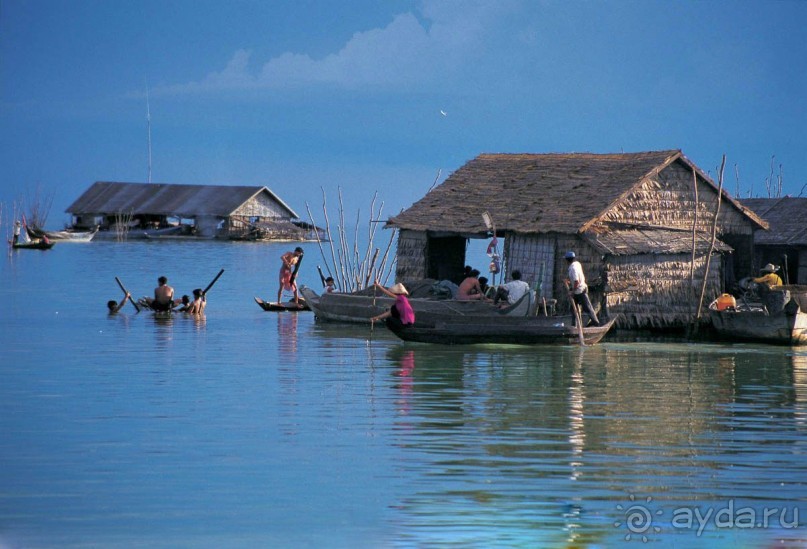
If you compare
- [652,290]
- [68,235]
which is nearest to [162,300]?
[652,290]

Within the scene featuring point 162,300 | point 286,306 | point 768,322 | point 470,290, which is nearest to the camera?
point 768,322

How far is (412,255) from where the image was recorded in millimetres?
23312

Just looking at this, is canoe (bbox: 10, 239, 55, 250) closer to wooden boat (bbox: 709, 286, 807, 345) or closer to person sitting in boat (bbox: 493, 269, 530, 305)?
person sitting in boat (bbox: 493, 269, 530, 305)

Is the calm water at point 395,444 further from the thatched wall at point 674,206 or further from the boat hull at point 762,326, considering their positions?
the thatched wall at point 674,206

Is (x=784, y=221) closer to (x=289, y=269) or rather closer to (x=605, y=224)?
(x=605, y=224)

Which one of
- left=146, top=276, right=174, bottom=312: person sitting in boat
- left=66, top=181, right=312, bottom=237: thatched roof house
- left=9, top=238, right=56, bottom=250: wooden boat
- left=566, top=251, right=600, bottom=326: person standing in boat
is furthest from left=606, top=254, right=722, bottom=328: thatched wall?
left=9, top=238, right=56, bottom=250: wooden boat

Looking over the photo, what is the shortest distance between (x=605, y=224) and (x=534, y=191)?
1.91 metres

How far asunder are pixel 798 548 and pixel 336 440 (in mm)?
4615

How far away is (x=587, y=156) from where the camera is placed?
23531 mm

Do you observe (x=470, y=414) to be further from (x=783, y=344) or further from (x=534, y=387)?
(x=783, y=344)

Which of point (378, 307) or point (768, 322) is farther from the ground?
point (378, 307)

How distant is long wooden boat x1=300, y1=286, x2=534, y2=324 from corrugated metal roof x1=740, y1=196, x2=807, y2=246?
310 inches

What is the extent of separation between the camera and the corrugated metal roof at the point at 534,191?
21125 millimetres

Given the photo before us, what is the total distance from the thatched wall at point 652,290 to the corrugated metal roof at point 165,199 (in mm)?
46737
